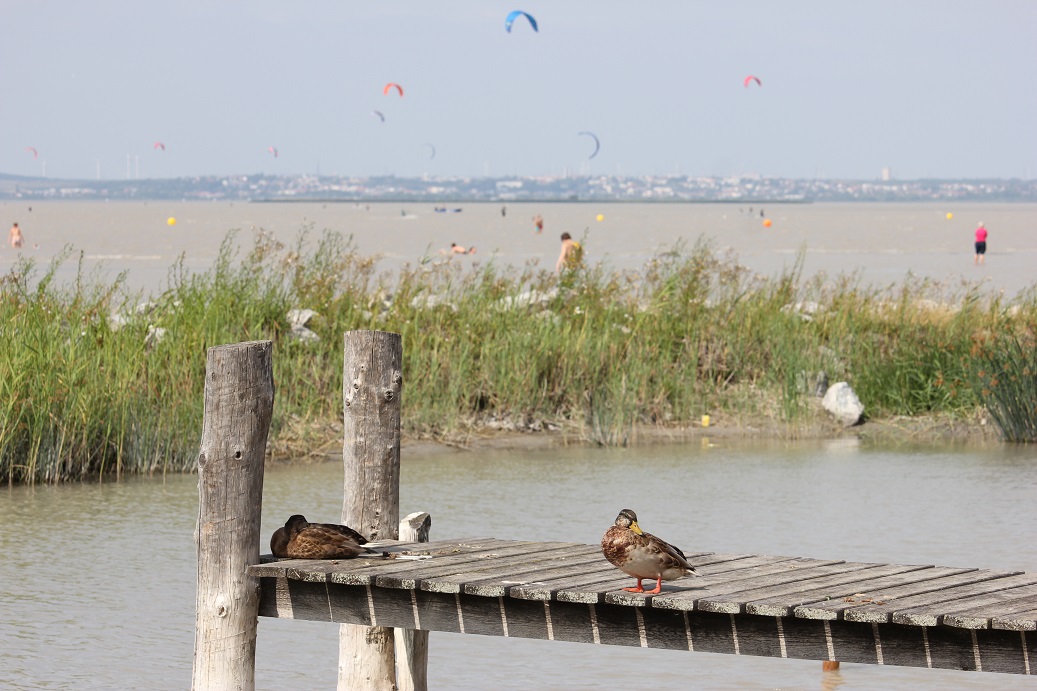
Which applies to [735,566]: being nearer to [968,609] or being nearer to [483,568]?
[483,568]

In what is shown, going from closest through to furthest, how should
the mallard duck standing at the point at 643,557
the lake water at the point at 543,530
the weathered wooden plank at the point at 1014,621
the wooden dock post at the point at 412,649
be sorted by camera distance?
the weathered wooden plank at the point at 1014,621, the mallard duck standing at the point at 643,557, the wooden dock post at the point at 412,649, the lake water at the point at 543,530

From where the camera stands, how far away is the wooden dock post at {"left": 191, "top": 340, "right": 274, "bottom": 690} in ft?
22.3

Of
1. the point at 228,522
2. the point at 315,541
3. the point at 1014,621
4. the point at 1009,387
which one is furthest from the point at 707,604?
the point at 1009,387

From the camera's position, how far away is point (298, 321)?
1636 centimetres

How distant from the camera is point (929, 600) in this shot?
20.0ft

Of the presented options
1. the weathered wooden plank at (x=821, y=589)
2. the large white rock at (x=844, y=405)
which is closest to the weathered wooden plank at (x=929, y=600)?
the weathered wooden plank at (x=821, y=589)

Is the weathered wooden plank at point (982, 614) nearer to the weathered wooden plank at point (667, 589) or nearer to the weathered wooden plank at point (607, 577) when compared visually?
the weathered wooden plank at point (667, 589)

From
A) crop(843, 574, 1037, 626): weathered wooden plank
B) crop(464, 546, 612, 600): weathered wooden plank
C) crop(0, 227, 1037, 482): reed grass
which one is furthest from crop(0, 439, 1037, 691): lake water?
crop(843, 574, 1037, 626): weathered wooden plank

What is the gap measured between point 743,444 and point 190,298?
5.64m

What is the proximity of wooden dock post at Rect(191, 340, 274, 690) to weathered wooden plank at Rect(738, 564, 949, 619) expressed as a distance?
83.2 inches

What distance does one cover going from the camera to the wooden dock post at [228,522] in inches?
267

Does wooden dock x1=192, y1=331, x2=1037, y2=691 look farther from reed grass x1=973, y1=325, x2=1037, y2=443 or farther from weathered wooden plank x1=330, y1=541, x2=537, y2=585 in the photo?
reed grass x1=973, y1=325, x2=1037, y2=443

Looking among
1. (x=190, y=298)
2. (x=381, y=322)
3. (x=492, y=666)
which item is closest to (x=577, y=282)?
(x=381, y=322)

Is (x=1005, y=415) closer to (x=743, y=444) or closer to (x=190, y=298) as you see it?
(x=743, y=444)
